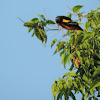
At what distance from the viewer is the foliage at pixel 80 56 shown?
3.05m

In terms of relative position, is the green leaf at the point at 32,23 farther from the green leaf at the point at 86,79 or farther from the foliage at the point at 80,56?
the green leaf at the point at 86,79

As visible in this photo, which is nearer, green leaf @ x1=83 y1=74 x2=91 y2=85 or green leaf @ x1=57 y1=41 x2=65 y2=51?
green leaf @ x1=83 y1=74 x2=91 y2=85

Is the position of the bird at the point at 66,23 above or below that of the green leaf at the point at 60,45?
above

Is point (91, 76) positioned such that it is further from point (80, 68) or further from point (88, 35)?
point (88, 35)

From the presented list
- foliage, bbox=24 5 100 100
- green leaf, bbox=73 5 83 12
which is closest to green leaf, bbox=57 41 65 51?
foliage, bbox=24 5 100 100

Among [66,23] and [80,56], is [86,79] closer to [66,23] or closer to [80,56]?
[80,56]

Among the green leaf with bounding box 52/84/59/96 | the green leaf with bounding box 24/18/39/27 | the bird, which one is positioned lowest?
the green leaf with bounding box 52/84/59/96

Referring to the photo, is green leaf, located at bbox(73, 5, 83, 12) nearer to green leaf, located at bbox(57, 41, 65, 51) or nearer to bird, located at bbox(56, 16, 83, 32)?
bird, located at bbox(56, 16, 83, 32)

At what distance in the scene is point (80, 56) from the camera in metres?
2.96

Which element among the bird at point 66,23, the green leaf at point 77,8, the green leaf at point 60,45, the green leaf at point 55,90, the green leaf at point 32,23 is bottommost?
the green leaf at point 55,90

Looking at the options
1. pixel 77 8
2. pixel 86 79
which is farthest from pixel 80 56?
pixel 77 8

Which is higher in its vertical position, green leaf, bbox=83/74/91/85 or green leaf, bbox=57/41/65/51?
green leaf, bbox=57/41/65/51

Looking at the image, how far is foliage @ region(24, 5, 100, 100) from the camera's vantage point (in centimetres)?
305

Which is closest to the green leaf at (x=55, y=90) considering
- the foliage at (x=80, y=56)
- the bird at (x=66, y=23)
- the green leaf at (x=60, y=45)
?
the foliage at (x=80, y=56)
